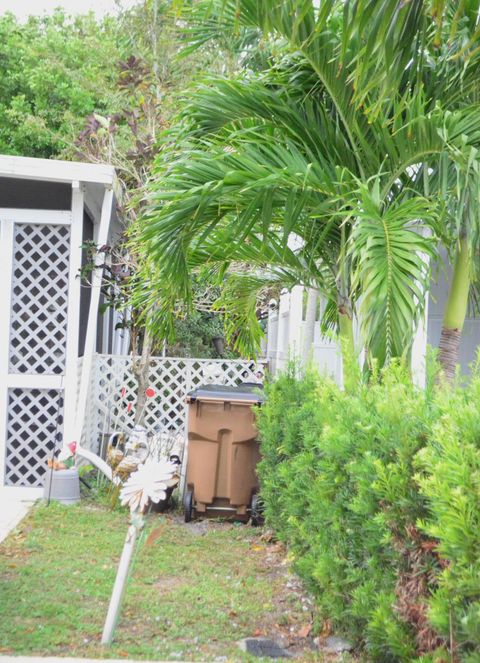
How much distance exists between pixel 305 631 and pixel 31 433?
5250mm

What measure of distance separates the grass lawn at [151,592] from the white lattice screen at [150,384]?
292cm

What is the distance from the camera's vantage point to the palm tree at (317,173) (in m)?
5.29

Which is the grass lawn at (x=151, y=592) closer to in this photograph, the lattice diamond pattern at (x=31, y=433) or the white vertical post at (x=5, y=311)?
the lattice diamond pattern at (x=31, y=433)

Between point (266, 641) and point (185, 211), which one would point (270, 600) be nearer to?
point (266, 641)

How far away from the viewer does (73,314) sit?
30.1ft

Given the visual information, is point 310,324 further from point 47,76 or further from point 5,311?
point 47,76

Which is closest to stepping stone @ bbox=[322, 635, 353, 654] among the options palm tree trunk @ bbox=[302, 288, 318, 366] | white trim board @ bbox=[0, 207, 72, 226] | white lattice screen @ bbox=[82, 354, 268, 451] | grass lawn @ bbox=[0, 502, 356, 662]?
grass lawn @ bbox=[0, 502, 356, 662]

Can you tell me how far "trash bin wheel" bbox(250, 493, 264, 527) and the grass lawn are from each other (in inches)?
6.0

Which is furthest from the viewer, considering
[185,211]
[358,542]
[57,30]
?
[57,30]

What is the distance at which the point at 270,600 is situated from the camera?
5.48 metres

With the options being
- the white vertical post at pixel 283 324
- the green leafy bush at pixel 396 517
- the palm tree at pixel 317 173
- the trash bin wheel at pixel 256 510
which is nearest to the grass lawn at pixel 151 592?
the trash bin wheel at pixel 256 510

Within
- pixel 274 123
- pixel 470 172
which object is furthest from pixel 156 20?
pixel 470 172

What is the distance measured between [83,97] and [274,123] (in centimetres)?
2105

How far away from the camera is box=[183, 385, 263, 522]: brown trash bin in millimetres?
7910
